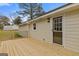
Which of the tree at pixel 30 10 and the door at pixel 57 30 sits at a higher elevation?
the tree at pixel 30 10

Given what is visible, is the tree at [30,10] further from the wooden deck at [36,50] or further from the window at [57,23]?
the wooden deck at [36,50]

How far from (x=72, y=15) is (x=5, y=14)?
14.9 m

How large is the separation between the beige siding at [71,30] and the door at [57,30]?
64 centimetres

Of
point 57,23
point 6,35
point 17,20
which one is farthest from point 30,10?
point 57,23

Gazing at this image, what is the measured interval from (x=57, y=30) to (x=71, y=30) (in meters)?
1.79

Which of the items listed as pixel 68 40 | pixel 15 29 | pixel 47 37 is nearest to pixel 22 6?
pixel 15 29

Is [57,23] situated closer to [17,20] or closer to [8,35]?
[8,35]

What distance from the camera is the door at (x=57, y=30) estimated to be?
348 inches

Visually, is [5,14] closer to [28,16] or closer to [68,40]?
[28,16]

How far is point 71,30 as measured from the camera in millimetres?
7609

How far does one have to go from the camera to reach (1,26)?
18.7 metres

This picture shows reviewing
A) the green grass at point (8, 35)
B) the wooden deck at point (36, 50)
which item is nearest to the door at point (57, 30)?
the wooden deck at point (36, 50)

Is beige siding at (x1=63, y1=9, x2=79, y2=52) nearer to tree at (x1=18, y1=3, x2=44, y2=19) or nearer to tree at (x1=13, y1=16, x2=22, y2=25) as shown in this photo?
tree at (x1=13, y1=16, x2=22, y2=25)

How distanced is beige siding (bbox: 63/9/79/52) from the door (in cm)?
64
